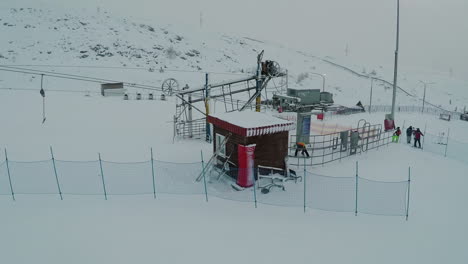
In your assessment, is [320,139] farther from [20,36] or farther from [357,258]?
[20,36]

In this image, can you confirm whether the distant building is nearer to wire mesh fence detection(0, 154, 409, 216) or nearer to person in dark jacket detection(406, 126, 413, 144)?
wire mesh fence detection(0, 154, 409, 216)

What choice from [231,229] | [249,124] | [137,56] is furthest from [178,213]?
[137,56]

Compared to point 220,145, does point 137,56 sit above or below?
above

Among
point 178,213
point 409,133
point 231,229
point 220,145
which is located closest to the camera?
point 231,229

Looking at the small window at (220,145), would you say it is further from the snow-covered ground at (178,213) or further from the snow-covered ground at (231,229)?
the snow-covered ground at (231,229)

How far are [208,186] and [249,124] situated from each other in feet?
10.3

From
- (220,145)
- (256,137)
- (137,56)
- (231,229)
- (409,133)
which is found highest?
(137,56)

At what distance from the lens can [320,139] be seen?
2298 cm

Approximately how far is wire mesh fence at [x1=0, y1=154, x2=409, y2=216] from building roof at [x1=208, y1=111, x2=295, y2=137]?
5.64ft

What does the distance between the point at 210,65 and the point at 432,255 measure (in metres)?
53.9

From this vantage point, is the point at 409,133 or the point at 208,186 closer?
the point at 208,186

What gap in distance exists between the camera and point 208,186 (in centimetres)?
1401

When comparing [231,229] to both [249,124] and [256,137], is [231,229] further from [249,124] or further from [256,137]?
[249,124]

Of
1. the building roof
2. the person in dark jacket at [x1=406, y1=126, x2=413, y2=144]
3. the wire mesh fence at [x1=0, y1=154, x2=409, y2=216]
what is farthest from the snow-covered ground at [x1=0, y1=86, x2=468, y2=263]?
the person in dark jacket at [x1=406, y1=126, x2=413, y2=144]
